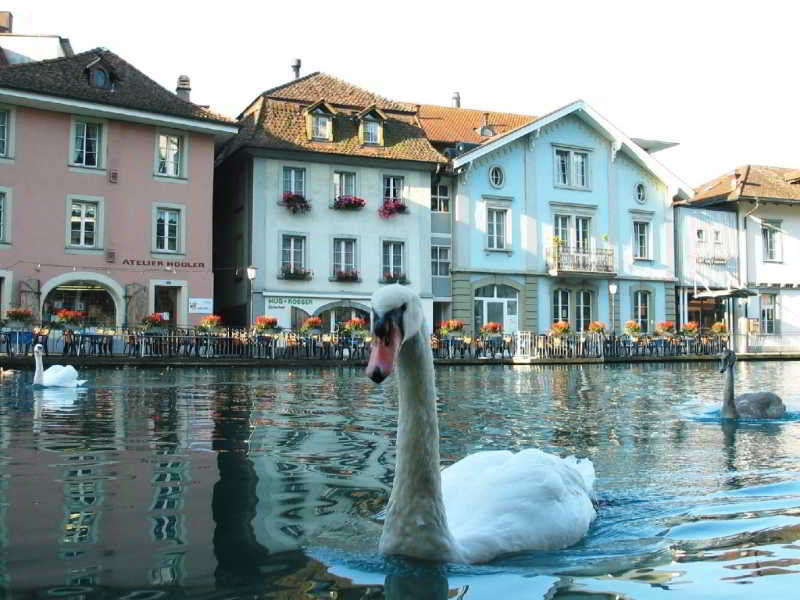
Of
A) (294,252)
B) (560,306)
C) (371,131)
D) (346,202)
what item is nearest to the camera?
(294,252)

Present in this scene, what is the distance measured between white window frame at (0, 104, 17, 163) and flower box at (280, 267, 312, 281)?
10.2 metres

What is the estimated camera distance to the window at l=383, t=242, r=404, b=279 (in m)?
34.8

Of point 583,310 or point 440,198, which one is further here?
point 583,310

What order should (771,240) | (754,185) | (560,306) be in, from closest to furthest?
(560,306) < (754,185) < (771,240)

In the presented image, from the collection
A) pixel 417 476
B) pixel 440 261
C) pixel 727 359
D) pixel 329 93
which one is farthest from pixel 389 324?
pixel 329 93

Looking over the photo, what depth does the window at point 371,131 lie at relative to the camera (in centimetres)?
3469

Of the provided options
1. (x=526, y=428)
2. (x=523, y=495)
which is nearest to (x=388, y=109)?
(x=526, y=428)

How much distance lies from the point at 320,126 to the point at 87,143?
904cm

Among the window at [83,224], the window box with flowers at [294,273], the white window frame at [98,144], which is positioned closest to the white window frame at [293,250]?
the window box with flowers at [294,273]

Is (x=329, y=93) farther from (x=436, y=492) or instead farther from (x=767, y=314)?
(x=436, y=492)

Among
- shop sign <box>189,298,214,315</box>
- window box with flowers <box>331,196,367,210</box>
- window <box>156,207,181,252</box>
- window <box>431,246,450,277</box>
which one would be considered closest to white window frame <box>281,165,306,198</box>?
window box with flowers <box>331,196,367,210</box>

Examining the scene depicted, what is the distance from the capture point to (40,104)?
1107 inches

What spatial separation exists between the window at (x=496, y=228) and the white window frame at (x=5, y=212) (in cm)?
1890

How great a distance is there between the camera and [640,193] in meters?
40.9
